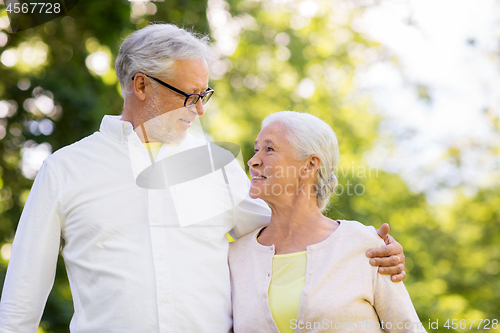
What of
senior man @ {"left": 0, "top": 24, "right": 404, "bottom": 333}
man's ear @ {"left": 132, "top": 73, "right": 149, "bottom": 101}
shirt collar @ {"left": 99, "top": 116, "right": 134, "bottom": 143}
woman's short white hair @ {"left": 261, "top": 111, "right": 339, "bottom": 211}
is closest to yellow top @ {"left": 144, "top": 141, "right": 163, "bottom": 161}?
senior man @ {"left": 0, "top": 24, "right": 404, "bottom": 333}

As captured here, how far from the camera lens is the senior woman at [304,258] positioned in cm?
203

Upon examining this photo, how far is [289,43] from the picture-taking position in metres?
12.1

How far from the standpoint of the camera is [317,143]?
2.40 m

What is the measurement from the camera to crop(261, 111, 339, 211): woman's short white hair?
2.38 meters

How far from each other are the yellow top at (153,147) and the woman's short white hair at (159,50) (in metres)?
0.35

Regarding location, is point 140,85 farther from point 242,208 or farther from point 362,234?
point 362,234

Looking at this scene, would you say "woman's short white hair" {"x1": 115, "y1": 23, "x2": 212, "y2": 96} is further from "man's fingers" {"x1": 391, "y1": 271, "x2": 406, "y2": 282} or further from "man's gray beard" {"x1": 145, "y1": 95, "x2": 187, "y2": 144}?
"man's fingers" {"x1": 391, "y1": 271, "x2": 406, "y2": 282}

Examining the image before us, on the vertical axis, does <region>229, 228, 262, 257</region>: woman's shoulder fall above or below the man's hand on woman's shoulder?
below

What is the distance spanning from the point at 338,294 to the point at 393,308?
0.80 ft

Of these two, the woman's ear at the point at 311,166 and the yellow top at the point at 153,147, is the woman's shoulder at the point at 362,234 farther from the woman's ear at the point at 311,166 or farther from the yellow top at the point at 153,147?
the yellow top at the point at 153,147

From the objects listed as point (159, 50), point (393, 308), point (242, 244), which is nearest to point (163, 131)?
point (159, 50)

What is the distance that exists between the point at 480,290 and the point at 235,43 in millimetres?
10037

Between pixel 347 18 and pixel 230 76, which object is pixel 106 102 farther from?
pixel 347 18

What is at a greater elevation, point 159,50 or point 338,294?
point 159,50
